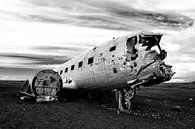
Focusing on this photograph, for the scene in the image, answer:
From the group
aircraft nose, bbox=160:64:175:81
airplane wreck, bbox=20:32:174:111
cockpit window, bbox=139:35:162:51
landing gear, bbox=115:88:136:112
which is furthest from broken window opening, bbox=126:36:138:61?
landing gear, bbox=115:88:136:112

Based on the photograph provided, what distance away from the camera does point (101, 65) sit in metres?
21.0

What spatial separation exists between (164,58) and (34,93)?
1267cm

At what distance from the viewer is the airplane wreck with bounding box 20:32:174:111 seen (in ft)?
58.8

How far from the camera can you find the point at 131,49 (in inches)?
765


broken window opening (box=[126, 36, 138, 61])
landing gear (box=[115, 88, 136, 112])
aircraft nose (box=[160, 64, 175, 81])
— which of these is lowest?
landing gear (box=[115, 88, 136, 112])

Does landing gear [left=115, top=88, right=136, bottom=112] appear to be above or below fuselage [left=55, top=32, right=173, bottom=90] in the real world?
below

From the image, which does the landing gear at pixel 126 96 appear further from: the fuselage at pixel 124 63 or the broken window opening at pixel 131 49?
the broken window opening at pixel 131 49

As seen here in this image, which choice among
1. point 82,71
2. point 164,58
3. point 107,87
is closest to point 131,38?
point 164,58

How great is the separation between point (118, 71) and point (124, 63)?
33.1 inches

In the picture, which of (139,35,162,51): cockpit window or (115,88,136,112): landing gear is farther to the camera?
(115,88,136,112): landing gear

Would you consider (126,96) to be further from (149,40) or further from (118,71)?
(149,40)

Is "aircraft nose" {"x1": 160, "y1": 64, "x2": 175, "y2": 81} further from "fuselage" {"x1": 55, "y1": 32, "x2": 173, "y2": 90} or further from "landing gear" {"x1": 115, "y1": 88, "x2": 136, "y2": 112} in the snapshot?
"landing gear" {"x1": 115, "y1": 88, "x2": 136, "y2": 112}

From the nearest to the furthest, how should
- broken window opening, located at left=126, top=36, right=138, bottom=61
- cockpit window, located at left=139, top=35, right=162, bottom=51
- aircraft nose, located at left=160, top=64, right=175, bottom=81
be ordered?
aircraft nose, located at left=160, top=64, right=175, bottom=81, broken window opening, located at left=126, top=36, right=138, bottom=61, cockpit window, located at left=139, top=35, right=162, bottom=51

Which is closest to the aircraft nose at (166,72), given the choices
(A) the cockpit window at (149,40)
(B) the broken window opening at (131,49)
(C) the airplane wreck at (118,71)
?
(C) the airplane wreck at (118,71)
